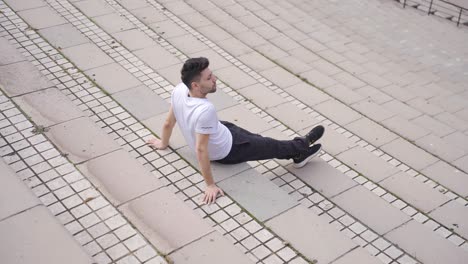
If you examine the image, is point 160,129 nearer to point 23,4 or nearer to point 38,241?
point 38,241

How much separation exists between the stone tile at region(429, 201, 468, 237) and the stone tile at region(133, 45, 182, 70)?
13.6 ft

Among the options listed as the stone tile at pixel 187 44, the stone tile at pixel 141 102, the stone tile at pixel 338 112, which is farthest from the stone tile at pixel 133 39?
the stone tile at pixel 338 112

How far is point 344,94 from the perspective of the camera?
826 centimetres

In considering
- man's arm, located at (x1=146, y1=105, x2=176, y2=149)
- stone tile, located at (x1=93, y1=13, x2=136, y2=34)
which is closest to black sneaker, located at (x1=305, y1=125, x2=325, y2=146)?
man's arm, located at (x1=146, y1=105, x2=176, y2=149)

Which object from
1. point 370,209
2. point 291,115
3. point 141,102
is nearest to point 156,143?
point 141,102

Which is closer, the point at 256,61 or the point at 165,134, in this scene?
the point at 165,134

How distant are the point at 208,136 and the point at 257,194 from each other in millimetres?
838

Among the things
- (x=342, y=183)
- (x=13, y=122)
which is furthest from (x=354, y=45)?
(x=13, y=122)

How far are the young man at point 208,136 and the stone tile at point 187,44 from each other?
3.00 m

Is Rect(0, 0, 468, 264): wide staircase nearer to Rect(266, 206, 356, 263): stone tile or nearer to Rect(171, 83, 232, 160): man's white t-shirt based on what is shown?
Rect(266, 206, 356, 263): stone tile

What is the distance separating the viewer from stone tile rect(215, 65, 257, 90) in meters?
7.70

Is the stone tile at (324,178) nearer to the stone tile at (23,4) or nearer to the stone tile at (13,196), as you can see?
the stone tile at (13,196)

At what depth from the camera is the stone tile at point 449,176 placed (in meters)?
6.32

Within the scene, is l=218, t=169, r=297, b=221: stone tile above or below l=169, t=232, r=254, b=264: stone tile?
below
